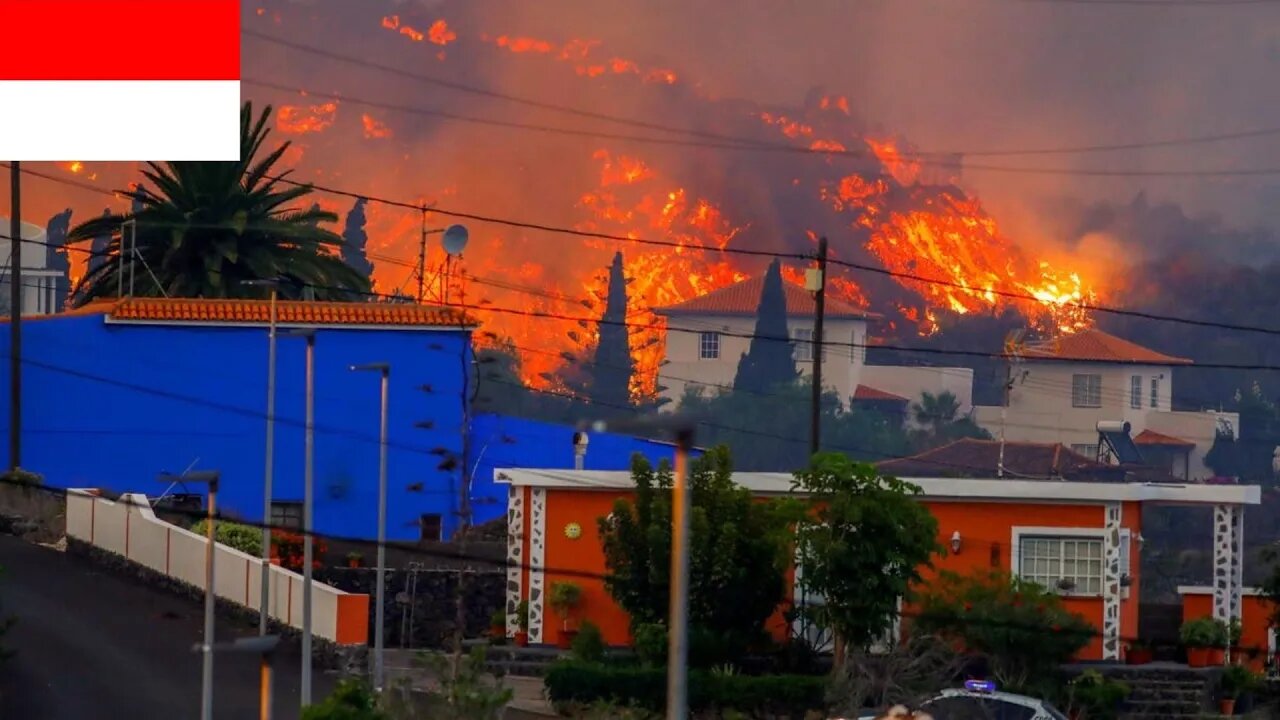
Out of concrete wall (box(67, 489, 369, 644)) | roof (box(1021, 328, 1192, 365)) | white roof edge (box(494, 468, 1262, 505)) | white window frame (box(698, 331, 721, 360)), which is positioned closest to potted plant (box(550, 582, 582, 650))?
white roof edge (box(494, 468, 1262, 505))

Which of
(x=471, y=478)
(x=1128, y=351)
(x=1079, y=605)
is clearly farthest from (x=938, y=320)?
(x=1079, y=605)

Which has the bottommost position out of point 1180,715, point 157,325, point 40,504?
point 1180,715

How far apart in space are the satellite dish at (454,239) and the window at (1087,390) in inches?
3686

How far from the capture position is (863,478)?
40.1 meters

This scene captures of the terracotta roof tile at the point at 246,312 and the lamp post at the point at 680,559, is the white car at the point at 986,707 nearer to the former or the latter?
the lamp post at the point at 680,559

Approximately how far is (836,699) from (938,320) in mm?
153458

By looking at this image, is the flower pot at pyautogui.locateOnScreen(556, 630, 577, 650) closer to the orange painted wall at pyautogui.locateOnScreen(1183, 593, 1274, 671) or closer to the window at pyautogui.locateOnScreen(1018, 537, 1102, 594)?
the window at pyautogui.locateOnScreen(1018, 537, 1102, 594)

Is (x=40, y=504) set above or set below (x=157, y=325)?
below

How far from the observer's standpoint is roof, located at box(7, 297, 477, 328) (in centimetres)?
5872

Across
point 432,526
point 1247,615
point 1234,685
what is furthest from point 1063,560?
point 432,526

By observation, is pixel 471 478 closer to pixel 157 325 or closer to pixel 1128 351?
pixel 157 325

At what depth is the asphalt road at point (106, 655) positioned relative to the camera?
120ft

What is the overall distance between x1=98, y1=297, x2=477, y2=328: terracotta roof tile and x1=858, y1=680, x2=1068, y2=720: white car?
29584 mm

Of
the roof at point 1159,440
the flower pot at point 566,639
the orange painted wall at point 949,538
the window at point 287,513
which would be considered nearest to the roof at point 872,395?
the roof at point 1159,440
